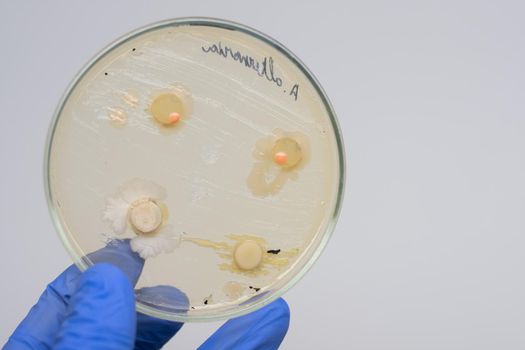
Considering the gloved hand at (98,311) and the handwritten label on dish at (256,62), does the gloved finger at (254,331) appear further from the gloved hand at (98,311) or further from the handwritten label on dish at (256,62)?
the handwritten label on dish at (256,62)

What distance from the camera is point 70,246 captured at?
1034 mm

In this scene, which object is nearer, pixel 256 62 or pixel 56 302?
pixel 256 62

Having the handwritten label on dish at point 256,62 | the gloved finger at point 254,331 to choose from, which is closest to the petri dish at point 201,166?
the handwritten label on dish at point 256,62

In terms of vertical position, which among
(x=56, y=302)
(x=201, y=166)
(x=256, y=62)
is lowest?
(x=56, y=302)

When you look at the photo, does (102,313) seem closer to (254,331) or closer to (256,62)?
(254,331)

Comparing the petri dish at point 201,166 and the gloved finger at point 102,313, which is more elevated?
the petri dish at point 201,166

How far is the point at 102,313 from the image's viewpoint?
3.40 feet

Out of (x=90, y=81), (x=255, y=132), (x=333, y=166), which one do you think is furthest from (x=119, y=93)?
(x=333, y=166)

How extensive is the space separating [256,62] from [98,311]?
0.49 m

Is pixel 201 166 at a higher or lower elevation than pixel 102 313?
higher

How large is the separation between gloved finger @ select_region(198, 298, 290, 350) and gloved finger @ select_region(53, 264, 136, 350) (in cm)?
30

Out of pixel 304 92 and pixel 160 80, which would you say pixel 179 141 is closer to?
pixel 160 80

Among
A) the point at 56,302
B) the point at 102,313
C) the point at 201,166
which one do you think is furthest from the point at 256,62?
the point at 56,302

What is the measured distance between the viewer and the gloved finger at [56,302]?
1078mm
